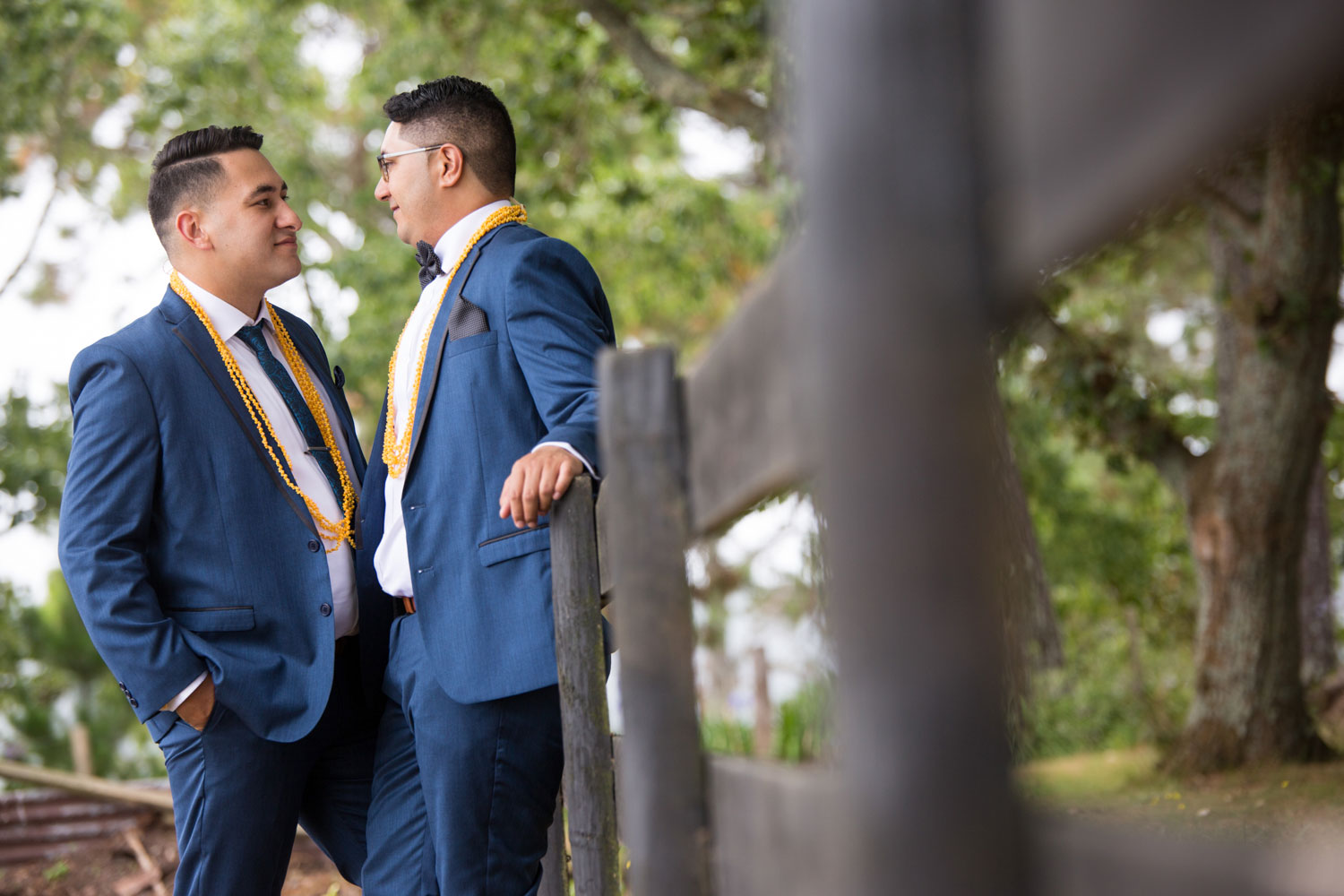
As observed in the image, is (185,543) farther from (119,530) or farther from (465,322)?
(465,322)

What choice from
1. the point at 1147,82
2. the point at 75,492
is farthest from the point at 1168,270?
the point at 1147,82

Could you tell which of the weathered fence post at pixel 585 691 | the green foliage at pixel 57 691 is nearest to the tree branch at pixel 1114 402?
the weathered fence post at pixel 585 691

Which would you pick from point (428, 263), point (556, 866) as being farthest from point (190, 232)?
point (556, 866)

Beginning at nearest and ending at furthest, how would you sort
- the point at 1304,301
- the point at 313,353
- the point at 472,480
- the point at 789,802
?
the point at 789,802, the point at 472,480, the point at 313,353, the point at 1304,301

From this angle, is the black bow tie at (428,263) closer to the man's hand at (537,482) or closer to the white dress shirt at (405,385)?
the white dress shirt at (405,385)

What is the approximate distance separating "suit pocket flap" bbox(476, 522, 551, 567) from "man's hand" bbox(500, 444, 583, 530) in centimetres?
15

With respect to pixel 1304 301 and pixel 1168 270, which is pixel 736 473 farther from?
pixel 1168 270

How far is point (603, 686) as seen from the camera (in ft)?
6.84

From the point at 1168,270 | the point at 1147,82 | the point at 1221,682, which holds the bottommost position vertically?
the point at 1221,682

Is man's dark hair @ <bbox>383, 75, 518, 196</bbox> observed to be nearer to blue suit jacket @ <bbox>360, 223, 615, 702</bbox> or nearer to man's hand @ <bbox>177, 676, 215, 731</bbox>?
blue suit jacket @ <bbox>360, 223, 615, 702</bbox>

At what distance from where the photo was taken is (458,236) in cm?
265

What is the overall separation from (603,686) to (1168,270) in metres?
11.9

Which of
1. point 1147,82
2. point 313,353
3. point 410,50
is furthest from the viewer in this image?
point 410,50

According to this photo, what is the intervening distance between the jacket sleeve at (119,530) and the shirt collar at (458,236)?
680 mm
